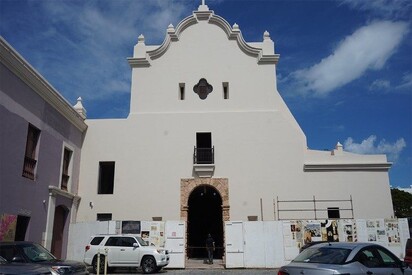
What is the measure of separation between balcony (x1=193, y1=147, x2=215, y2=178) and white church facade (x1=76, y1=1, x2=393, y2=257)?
55 mm

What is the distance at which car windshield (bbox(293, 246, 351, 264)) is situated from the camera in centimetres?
756

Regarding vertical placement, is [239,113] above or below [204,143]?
above

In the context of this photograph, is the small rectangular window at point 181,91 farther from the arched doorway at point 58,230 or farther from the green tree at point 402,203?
the green tree at point 402,203

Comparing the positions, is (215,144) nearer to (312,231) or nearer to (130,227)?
(130,227)

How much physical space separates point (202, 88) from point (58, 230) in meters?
10.9

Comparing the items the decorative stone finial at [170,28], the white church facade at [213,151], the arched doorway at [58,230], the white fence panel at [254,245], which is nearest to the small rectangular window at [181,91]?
the white church facade at [213,151]

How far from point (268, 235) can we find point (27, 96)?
12257mm

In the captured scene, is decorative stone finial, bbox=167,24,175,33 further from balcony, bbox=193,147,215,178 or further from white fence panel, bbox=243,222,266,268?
white fence panel, bbox=243,222,266,268

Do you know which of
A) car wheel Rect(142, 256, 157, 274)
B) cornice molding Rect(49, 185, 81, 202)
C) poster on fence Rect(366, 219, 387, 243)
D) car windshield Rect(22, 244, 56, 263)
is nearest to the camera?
car windshield Rect(22, 244, 56, 263)

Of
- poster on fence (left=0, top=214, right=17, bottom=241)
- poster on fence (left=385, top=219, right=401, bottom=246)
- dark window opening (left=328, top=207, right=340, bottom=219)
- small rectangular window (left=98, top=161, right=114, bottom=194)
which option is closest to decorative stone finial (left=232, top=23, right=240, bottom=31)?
small rectangular window (left=98, top=161, right=114, bottom=194)

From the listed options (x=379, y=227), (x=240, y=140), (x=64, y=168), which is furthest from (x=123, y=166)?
(x=379, y=227)

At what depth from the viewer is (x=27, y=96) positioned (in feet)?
51.5

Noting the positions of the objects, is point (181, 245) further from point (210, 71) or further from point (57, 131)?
point (210, 71)

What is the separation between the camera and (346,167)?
68.1ft
